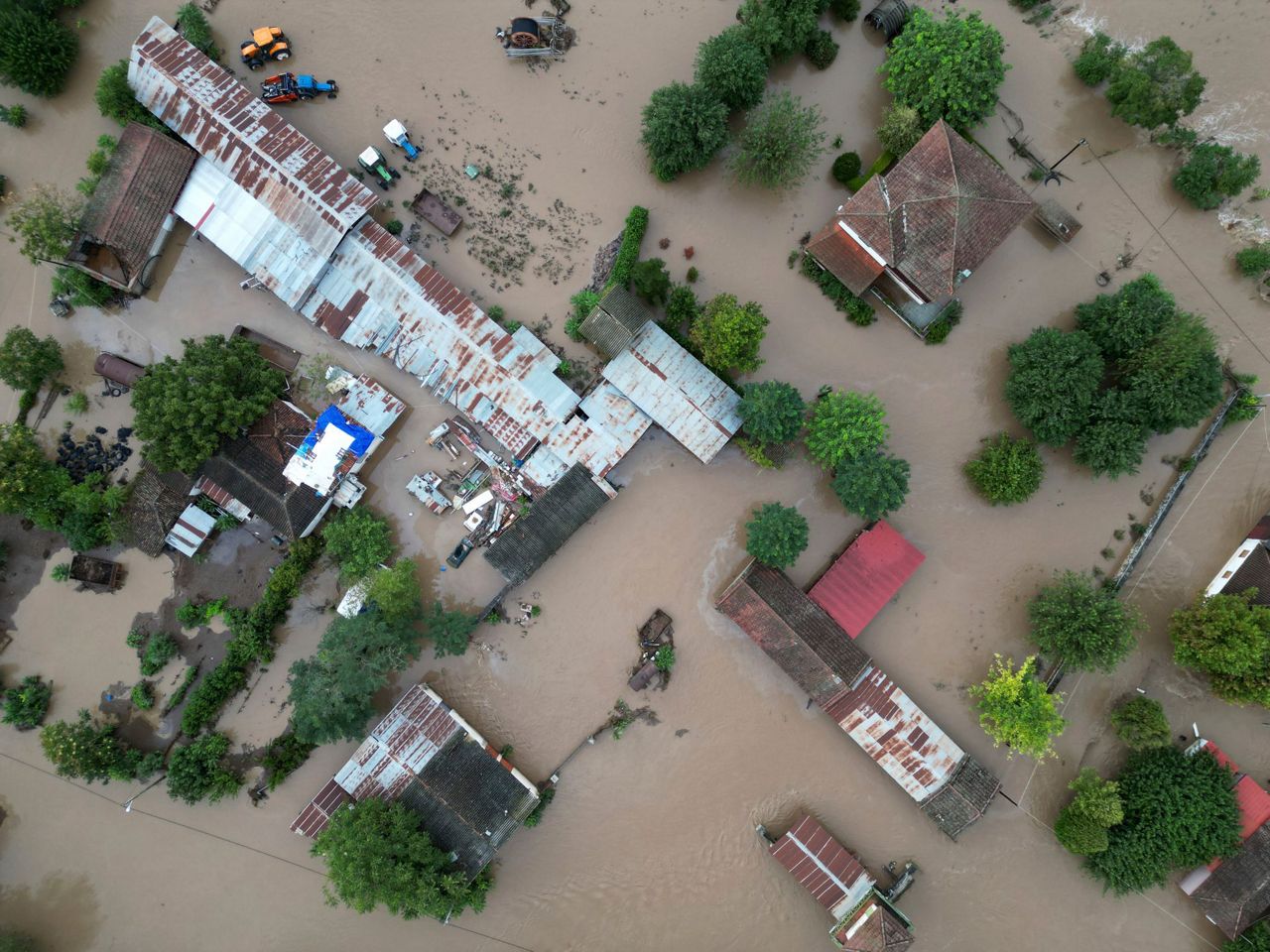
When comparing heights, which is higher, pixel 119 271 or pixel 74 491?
pixel 119 271

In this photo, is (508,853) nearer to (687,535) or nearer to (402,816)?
(402,816)

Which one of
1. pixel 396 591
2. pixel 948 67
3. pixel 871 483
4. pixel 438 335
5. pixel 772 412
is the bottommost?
pixel 396 591

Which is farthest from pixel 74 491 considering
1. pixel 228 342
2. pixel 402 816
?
pixel 402 816

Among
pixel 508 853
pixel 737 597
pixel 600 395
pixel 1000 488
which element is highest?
pixel 1000 488

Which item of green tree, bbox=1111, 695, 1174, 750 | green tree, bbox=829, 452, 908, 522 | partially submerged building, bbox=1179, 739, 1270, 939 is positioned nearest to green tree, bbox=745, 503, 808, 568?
green tree, bbox=829, 452, 908, 522

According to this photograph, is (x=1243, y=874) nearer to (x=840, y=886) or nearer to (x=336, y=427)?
(x=840, y=886)

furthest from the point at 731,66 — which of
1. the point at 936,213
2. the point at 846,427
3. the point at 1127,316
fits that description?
the point at 1127,316

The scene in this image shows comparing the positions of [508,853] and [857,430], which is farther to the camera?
[508,853]
